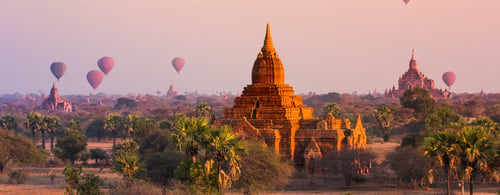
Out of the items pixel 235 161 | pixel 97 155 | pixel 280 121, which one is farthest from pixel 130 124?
pixel 235 161

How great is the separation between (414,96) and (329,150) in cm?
7268

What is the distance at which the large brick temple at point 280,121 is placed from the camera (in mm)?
59000

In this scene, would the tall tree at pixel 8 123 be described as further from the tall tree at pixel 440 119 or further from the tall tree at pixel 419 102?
the tall tree at pixel 419 102

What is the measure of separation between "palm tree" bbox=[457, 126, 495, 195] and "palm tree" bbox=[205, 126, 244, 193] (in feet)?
37.2

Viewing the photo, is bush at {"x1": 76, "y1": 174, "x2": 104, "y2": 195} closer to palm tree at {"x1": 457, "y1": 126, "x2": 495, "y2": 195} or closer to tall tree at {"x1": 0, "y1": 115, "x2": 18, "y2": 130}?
palm tree at {"x1": 457, "y1": 126, "x2": 495, "y2": 195}

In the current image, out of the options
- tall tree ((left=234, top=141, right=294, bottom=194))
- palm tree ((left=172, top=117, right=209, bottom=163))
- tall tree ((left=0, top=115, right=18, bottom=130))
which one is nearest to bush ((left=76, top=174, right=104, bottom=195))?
palm tree ((left=172, top=117, right=209, bottom=163))

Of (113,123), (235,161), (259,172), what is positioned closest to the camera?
(235,161)

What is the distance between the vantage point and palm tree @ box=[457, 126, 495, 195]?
3753cm

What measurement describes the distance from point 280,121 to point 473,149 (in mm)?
24810

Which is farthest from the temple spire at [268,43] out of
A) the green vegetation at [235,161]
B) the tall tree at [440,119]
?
the tall tree at [440,119]

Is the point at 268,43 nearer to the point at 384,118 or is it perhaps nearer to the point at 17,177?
the point at 17,177

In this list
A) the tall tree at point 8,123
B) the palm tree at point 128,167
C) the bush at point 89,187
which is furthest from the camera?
the tall tree at point 8,123

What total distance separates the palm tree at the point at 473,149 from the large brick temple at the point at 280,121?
2072cm

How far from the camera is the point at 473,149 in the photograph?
3741 cm
